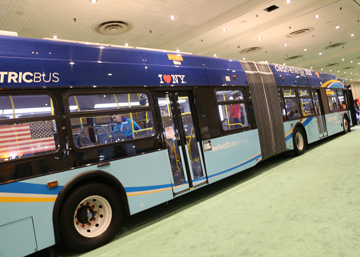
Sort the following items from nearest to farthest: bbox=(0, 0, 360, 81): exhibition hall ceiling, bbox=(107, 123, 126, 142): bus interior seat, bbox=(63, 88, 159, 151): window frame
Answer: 1. bbox=(63, 88, 159, 151): window frame
2. bbox=(107, 123, 126, 142): bus interior seat
3. bbox=(0, 0, 360, 81): exhibition hall ceiling

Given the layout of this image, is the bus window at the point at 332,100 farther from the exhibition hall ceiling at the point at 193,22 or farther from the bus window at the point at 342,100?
the exhibition hall ceiling at the point at 193,22

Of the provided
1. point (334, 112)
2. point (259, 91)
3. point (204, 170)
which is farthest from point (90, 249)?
point (334, 112)

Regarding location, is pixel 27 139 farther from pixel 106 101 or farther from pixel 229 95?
pixel 229 95

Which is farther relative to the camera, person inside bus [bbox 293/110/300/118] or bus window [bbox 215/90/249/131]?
person inside bus [bbox 293/110/300/118]

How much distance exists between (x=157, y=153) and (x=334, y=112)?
906 centimetres

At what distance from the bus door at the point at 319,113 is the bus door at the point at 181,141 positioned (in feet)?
20.1

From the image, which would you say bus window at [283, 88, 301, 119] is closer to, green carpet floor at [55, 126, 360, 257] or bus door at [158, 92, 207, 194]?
green carpet floor at [55, 126, 360, 257]

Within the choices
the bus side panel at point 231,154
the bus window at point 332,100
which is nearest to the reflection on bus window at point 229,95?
the bus side panel at point 231,154

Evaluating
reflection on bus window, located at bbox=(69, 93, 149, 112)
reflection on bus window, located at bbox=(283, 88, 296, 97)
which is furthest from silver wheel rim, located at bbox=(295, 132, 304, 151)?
reflection on bus window, located at bbox=(69, 93, 149, 112)

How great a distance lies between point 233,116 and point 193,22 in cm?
747

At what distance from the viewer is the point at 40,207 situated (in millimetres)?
2955

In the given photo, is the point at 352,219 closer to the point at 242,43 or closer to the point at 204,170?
the point at 204,170

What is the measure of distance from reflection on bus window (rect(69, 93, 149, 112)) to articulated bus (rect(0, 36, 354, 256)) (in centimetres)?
1

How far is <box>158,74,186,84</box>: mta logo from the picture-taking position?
443cm
